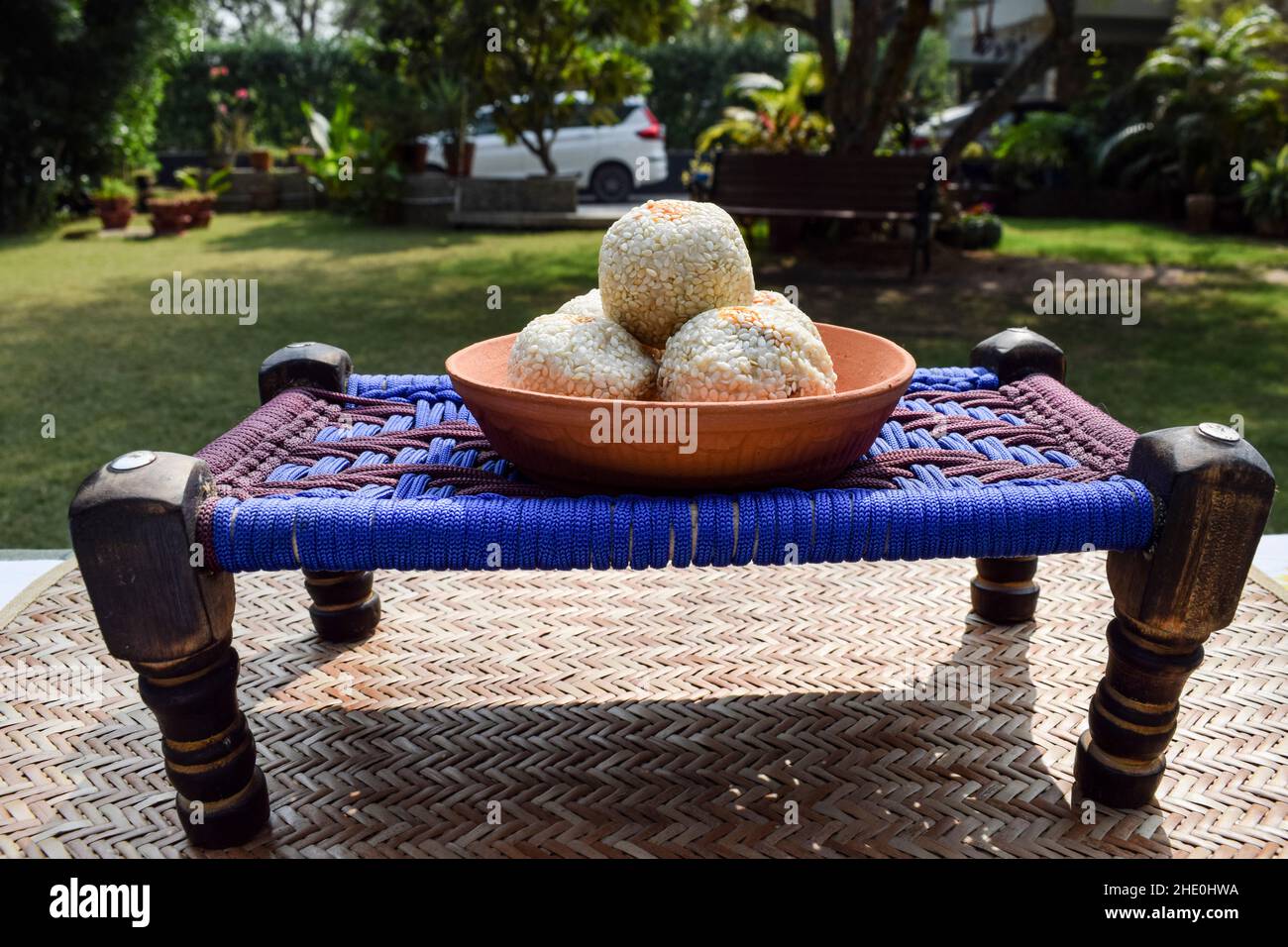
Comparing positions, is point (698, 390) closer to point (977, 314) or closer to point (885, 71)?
point (977, 314)

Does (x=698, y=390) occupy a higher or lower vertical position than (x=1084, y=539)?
higher

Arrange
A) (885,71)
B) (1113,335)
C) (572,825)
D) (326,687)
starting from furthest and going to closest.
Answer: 1. (885,71)
2. (1113,335)
3. (326,687)
4. (572,825)

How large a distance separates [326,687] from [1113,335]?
4.76 meters

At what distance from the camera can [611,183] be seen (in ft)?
42.7

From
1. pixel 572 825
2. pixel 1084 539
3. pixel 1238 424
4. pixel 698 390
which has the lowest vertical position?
pixel 572 825

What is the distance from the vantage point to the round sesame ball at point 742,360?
1.45 m

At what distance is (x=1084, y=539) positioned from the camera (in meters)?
1.47

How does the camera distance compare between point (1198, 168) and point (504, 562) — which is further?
point (1198, 168)

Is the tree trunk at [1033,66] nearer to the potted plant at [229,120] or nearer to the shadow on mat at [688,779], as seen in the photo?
the shadow on mat at [688,779]

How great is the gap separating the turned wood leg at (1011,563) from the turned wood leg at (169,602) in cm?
157

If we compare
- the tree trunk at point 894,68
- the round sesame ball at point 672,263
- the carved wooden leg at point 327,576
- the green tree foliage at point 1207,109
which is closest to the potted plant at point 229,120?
the tree trunk at point 894,68

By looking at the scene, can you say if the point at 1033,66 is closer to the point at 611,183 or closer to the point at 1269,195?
the point at 1269,195

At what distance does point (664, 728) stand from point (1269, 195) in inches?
374
